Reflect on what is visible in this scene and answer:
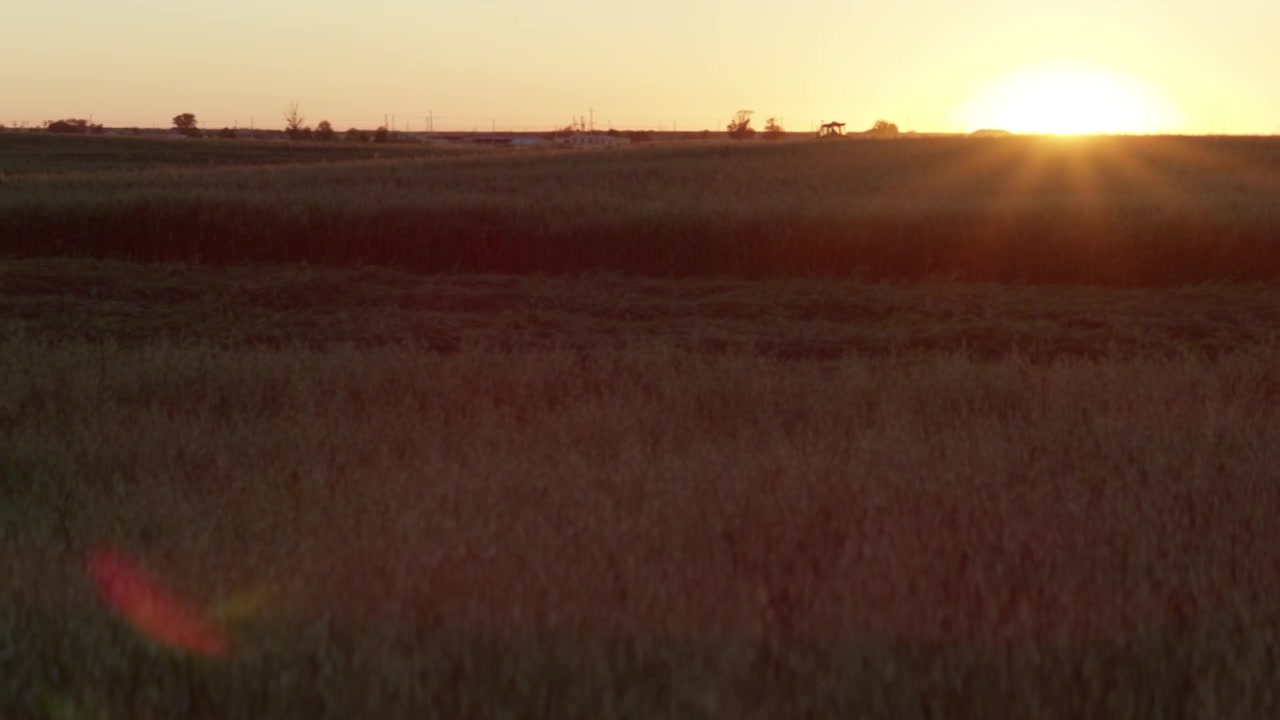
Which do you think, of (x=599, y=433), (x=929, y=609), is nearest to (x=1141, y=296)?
(x=599, y=433)

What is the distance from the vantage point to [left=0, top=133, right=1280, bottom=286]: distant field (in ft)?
56.9

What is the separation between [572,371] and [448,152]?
50674 millimetres

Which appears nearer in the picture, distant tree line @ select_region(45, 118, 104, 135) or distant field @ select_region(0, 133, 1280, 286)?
distant field @ select_region(0, 133, 1280, 286)

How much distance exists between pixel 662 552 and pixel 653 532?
163 millimetres

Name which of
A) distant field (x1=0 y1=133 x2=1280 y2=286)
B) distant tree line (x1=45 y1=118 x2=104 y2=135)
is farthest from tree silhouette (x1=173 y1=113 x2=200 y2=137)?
distant field (x1=0 y1=133 x2=1280 y2=286)

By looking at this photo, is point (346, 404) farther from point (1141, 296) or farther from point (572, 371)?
point (1141, 296)

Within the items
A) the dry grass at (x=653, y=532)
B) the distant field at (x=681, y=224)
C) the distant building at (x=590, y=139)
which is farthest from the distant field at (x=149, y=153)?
the dry grass at (x=653, y=532)

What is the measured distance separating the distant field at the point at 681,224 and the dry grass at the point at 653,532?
8449 mm

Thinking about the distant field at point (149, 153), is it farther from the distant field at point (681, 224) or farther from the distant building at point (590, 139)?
the distant building at point (590, 139)

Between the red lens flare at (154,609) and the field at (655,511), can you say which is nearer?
the field at (655,511)

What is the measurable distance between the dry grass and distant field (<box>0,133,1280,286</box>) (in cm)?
845

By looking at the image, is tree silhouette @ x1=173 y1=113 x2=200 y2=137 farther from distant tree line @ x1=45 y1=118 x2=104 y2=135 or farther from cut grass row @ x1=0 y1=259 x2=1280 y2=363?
cut grass row @ x1=0 y1=259 x2=1280 y2=363

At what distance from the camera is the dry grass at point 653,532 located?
315 centimetres

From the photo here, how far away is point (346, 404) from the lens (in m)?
7.57
